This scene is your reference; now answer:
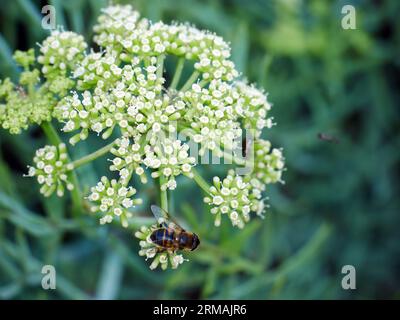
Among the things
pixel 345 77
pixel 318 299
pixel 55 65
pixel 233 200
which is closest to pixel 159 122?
pixel 233 200

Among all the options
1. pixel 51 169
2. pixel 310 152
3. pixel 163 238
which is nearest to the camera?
pixel 163 238

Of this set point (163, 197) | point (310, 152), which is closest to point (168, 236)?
point (163, 197)

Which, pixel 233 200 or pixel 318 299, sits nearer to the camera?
pixel 233 200

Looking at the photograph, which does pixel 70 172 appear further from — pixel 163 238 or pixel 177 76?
pixel 177 76

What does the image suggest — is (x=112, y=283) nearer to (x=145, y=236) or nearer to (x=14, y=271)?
(x=14, y=271)

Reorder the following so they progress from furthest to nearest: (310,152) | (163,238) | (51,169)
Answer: (310,152) < (51,169) < (163,238)

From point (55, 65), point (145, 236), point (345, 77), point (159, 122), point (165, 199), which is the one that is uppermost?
point (345, 77)

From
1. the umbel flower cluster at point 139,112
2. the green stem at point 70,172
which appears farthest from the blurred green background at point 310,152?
the umbel flower cluster at point 139,112

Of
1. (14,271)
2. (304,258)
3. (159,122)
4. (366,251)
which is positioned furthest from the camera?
(366,251)
